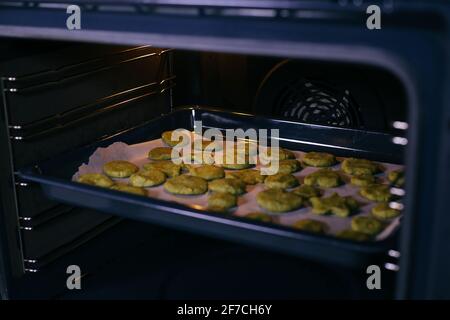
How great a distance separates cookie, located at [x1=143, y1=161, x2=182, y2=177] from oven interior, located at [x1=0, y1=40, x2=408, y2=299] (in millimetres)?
182

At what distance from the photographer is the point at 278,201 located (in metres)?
1.41

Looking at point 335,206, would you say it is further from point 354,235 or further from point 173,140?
point 173,140

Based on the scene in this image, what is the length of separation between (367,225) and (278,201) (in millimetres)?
231

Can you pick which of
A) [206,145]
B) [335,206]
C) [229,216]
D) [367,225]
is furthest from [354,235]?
[206,145]

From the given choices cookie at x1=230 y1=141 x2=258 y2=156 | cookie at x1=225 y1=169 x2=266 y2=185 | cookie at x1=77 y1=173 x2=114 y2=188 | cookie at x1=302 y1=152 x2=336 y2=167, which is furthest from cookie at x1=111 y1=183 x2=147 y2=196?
cookie at x1=302 y1=152 x2=336 y2=167

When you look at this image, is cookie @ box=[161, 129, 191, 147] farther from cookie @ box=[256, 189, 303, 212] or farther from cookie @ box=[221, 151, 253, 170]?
cookie @ box=[256, 189, 303, 212]

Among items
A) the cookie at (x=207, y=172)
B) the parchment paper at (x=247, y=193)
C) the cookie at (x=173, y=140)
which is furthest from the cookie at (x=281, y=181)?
the cookie at (x=173, y=140)

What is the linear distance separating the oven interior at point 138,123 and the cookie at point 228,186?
8.9 inches

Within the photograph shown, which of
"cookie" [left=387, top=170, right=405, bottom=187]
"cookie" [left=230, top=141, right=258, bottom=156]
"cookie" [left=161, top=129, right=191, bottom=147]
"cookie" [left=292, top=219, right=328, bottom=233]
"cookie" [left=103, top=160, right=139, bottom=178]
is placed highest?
"cookie" [left=161, top=129, right=191, bottom=147]

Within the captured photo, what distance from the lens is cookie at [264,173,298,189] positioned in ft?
5.06

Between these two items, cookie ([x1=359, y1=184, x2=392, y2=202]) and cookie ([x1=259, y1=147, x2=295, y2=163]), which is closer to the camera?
cookie ([x1=359, y1=184, x2=392, y2=202])

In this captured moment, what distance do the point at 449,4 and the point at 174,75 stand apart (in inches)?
49.3

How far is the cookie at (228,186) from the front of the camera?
150 cm

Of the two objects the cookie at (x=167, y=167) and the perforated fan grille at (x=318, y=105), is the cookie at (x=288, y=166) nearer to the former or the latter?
the perforated fan grille at (x=318, y=105)
